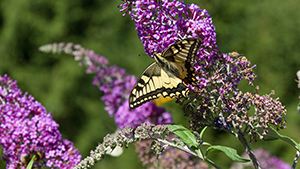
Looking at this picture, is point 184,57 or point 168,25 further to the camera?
point 184,57

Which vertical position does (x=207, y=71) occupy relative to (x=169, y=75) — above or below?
below

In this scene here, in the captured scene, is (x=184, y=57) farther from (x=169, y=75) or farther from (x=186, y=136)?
(x=186, y=136)

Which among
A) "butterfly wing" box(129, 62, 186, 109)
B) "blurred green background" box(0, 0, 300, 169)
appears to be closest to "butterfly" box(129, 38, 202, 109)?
"butterfly wing" box(129, 62, 186, 109)

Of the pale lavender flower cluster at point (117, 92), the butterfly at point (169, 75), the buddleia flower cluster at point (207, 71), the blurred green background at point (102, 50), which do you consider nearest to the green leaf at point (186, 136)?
the buddleia flower cluster at point (207, 71)

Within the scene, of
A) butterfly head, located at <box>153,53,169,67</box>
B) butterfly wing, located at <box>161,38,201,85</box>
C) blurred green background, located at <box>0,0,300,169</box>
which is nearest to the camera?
butterfly wing, located at <box>161,38,201,85</box>

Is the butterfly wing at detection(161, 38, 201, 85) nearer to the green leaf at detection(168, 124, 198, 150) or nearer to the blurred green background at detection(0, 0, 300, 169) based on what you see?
the green leaf at detection(168, 124, 198, 150)

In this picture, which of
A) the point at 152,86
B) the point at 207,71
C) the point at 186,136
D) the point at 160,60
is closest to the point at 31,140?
the point at 152,86

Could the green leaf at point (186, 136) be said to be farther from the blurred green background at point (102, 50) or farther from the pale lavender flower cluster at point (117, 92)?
the blurred green background at point (102, 50)

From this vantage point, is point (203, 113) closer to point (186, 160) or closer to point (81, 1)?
point (186, 160)
